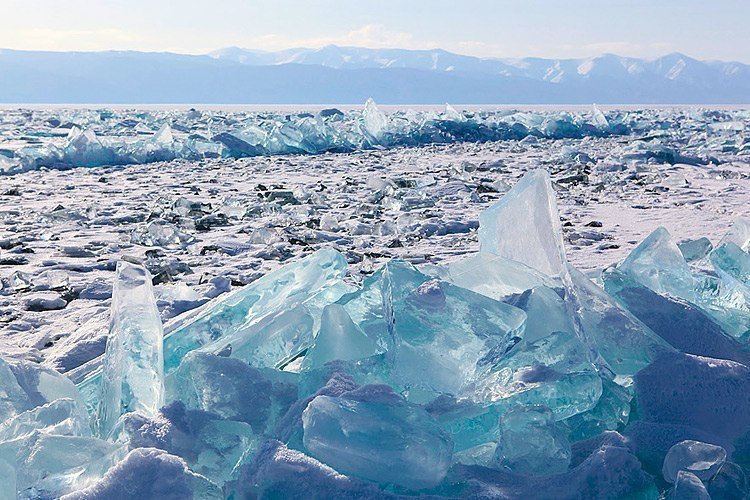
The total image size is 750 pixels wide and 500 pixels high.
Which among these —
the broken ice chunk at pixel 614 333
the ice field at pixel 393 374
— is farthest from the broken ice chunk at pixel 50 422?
the broken ice chunk at pixel 614 333

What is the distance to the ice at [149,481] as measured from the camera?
1.18 meters

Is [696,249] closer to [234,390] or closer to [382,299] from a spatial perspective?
[382,299]

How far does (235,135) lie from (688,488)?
9.39 m

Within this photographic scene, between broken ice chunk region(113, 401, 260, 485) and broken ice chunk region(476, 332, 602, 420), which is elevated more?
broken ice chunk region(476, 332, 602, 420)

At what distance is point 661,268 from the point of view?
7.27 ft

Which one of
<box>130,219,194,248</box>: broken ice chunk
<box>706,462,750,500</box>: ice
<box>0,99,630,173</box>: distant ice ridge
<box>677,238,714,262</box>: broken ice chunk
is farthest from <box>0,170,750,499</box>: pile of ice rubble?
<box>0,99,630,173</box>: distant ice ridge

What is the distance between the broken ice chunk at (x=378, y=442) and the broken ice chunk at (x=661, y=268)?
45.6 inches

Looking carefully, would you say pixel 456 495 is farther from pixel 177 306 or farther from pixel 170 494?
pixel 177 306

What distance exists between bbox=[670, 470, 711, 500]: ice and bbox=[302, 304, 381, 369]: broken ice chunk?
27.6 inches

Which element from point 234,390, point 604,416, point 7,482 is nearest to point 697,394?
point 604,416

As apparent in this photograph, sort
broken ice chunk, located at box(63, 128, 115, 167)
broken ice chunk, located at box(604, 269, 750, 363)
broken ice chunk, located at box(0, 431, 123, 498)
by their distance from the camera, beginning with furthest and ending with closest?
1. broken ice chunk, located at box(63, 128, 115, 167)
2. broken ice chunk, located at box(604, 269, 750, 363)
3. broken ice chunk, located at box(0, 431, 123, 498)

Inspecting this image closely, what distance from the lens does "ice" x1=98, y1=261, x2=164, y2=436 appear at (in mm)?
1500

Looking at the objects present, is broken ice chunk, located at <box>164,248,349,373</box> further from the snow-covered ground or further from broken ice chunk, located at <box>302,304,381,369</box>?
the snow-covered ground

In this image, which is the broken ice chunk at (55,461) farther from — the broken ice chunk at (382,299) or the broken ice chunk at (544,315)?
the broken ice chunk at (544,315)
